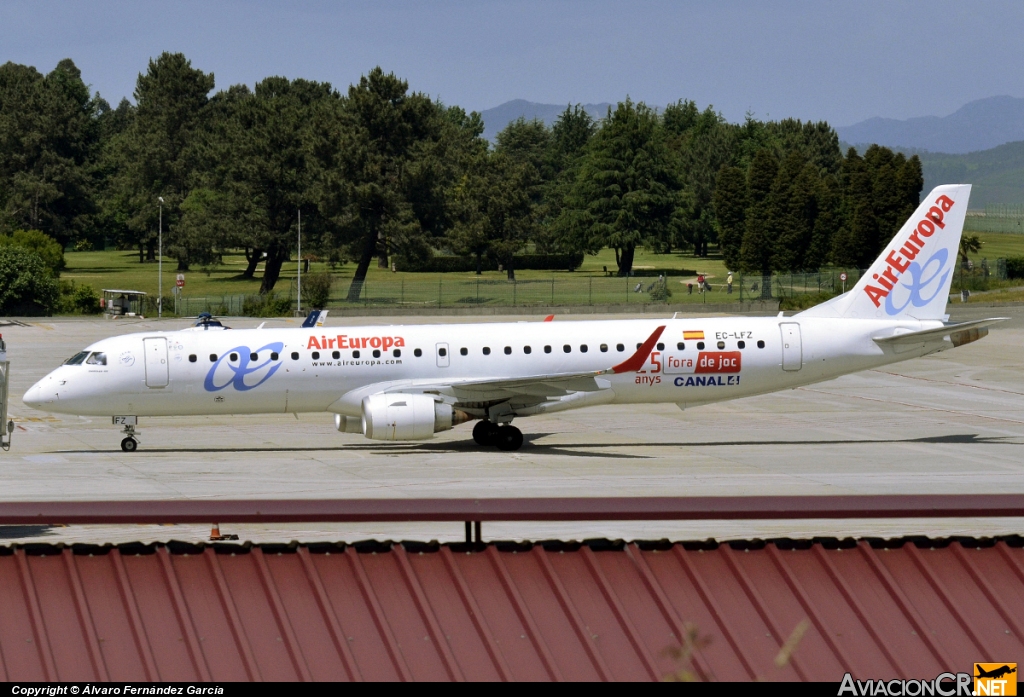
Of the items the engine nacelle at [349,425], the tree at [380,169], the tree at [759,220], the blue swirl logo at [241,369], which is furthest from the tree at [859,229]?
the blue swirl logo at [241,369]

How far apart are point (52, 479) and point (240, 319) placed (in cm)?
5994

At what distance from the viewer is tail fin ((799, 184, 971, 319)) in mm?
33188

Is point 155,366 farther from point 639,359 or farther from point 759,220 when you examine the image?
point 759,220

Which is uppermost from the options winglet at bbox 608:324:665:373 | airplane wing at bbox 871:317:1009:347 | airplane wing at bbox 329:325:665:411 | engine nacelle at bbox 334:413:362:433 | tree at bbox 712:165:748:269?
tree at bbox 712:165:748:269

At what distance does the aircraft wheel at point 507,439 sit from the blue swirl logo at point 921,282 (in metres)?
10.9

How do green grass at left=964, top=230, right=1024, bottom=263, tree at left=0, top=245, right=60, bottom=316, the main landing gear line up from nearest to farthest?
the main landing gear
tree at left=0, top=245, right=60, bottom=316
green grass at left=964, top=230, right=1024, bottom=263

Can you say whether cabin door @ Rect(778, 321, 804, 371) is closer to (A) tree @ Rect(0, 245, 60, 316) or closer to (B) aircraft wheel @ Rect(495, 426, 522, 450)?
(B) aircraft wheel @ Rect(495, 426, 522, 450)

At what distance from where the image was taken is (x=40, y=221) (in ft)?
444

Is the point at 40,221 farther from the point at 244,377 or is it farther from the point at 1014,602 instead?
the point at 1014,602

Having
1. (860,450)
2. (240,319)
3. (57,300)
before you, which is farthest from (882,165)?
(860,450)

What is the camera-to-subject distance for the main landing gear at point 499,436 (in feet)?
104

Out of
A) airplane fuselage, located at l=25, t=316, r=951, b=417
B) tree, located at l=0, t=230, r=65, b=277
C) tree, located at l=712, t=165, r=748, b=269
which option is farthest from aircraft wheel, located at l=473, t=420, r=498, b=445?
tree, located at l=0, t=230, r=65, b=277

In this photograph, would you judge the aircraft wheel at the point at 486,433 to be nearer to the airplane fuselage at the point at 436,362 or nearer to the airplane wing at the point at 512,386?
the airplane fuselage at the point at 436,362

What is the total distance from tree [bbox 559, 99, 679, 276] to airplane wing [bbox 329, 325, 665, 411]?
99.0 meters
